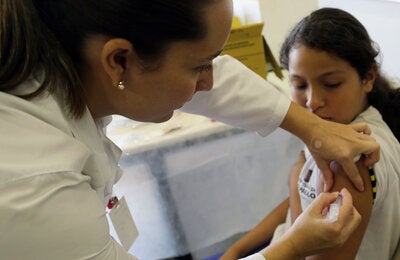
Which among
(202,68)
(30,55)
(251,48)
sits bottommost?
(251,48)

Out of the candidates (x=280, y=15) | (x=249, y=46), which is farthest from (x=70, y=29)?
(x=280, y=15)

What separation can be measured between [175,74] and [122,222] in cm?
59

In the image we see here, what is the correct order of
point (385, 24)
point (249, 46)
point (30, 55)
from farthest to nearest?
point (385, 24), point (249, 46), point (30, 55)

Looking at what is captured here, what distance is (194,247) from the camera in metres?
1.97

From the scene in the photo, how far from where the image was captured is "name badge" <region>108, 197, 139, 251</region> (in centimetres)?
108

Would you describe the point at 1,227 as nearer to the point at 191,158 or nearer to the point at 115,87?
the point at 115,87

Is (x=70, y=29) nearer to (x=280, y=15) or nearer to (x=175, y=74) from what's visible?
(x=175, y=74)

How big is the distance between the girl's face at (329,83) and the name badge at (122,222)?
640 mm

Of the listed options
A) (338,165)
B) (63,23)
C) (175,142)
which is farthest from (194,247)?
(63,23)

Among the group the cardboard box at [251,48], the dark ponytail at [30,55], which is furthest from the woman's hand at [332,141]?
the cardboard box at [251,48]

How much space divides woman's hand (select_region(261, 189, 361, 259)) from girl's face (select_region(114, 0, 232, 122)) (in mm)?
393

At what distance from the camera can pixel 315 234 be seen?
83 centimetres

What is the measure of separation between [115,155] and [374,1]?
1.82m

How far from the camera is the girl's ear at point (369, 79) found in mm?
1147
